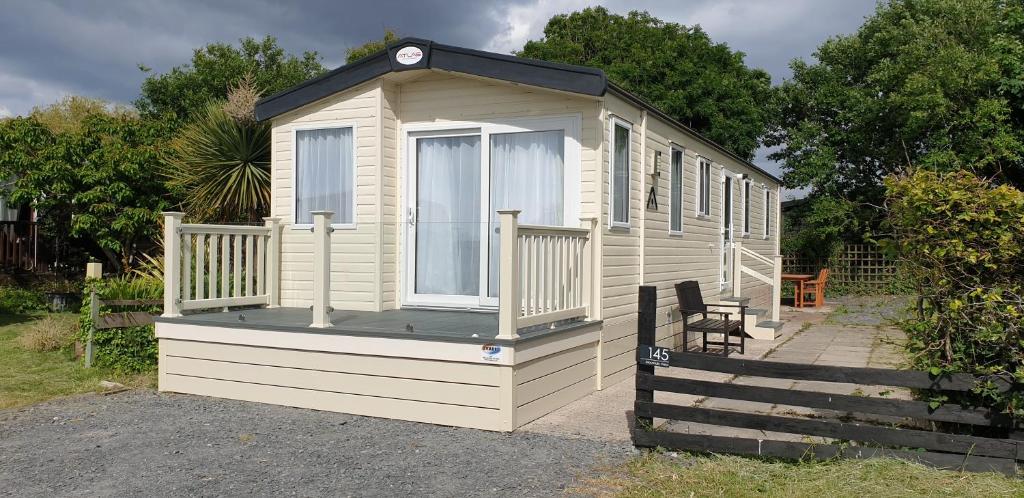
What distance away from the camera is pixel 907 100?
1778cm

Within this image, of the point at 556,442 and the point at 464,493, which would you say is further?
the point at 556,442

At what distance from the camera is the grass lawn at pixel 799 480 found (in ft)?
13.4

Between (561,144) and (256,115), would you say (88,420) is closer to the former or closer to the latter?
(256,115)

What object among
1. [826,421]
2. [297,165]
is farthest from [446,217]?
[826,421]

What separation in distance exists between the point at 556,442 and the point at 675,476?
111cm

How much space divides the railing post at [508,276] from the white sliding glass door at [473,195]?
1.22 metres

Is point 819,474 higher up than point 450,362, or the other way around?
point 450,362

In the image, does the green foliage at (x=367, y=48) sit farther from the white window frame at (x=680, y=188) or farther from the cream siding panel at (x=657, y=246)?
the white window frame at (x=680, y=188)

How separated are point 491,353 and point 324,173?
3608mm

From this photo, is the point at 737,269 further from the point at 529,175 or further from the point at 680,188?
the point at 529,175

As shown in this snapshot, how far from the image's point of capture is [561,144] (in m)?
7.43

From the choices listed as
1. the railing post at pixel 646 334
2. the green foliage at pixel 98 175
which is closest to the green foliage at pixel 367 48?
the green foliage at pixel 98 175

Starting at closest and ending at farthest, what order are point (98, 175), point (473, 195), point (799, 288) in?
point (473, 195) < point (98, 175) < point (799, 288)

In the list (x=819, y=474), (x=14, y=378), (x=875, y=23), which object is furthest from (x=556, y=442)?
(x=875, y=23)
